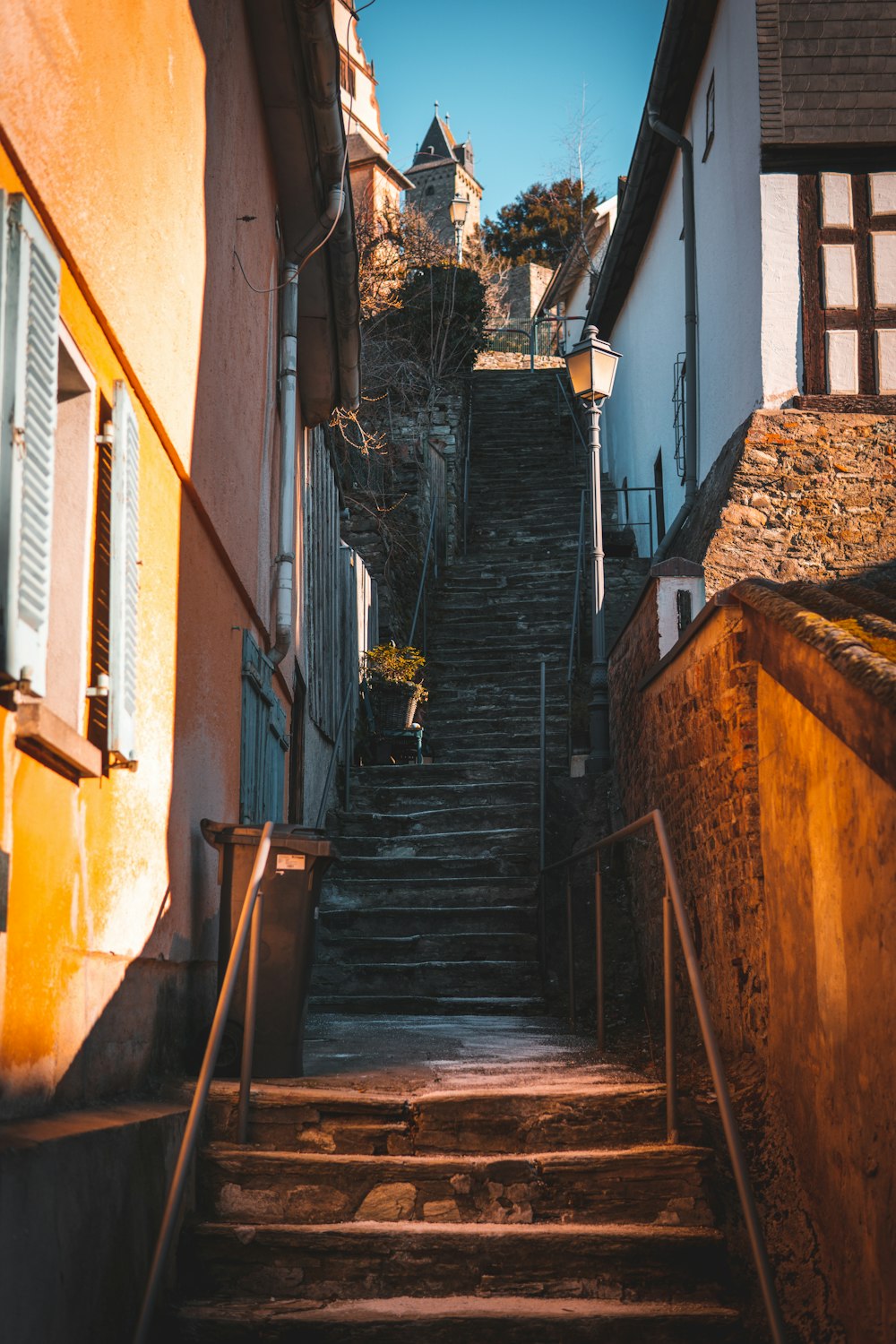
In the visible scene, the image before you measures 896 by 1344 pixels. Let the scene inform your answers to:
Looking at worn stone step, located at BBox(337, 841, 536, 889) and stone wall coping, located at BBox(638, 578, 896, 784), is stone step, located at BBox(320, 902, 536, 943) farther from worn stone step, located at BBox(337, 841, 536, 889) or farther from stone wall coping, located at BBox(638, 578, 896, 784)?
stone wall coping, located at BBox(638, 578, 896, 784)

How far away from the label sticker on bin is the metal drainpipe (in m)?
2.44

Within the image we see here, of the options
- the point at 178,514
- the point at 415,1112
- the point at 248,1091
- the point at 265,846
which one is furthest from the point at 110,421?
the point at 415,1112

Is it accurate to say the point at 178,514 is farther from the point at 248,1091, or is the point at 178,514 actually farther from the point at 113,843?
the point at 248,1091

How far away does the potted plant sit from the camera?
468 inches

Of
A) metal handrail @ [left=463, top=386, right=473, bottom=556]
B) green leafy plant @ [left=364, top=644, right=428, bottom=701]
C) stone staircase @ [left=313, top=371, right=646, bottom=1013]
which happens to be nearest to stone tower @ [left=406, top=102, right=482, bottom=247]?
metal handrail @ [left=463, top=386, right=473, bottom=556]

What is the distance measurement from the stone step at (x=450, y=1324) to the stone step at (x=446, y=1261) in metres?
0.14

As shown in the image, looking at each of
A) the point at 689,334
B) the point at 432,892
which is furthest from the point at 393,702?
the point at 689,334

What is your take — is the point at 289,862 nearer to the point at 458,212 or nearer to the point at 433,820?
the point at 433,820

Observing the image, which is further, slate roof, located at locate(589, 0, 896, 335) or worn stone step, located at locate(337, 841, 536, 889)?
slate roof, located at locate(589, 0, 896, 335)

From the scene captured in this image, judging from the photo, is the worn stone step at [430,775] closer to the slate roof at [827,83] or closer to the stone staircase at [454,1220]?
the slate roof at [827,83]

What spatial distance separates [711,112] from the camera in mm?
11562

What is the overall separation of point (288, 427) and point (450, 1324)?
5.21 m

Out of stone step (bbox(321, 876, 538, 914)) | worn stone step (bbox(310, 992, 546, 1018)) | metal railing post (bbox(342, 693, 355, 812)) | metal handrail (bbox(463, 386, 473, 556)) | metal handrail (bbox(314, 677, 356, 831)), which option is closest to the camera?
worn stone step (bbox(310, 992, 546, 1018))

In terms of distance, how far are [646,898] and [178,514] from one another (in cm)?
385
